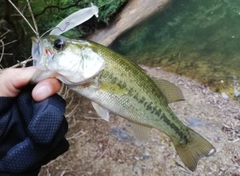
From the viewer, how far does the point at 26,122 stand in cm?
182

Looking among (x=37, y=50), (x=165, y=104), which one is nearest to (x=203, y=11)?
(x=165, y=104)

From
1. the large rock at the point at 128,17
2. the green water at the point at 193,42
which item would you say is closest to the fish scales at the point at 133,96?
the green water at the point at 193,42

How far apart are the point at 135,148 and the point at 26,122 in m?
2.22

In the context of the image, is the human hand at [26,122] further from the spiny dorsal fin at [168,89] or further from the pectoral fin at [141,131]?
the spiny dorsal fin at [168,89]

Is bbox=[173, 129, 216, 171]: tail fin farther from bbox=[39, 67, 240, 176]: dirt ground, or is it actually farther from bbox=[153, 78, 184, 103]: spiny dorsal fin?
bbox=[39, 67, 240, 176]: dirt ground

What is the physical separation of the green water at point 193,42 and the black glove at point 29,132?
11.9 ft

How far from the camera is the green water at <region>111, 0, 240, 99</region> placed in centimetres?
527

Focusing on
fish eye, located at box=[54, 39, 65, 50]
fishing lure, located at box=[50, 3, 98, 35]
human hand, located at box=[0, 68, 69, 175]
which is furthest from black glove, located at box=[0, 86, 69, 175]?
fishing lure, located at box=[50, 3, 98, 35]

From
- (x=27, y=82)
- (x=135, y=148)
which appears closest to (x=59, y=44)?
(x=27, y=82)

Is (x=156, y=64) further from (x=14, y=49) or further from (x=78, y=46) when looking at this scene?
(x=78, y=46)

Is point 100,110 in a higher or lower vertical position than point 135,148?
higher

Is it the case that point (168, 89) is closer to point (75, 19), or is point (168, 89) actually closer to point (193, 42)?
point (75, 19)

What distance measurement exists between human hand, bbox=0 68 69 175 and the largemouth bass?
0.08 metres

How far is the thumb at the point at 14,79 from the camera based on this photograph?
5.39 ft
